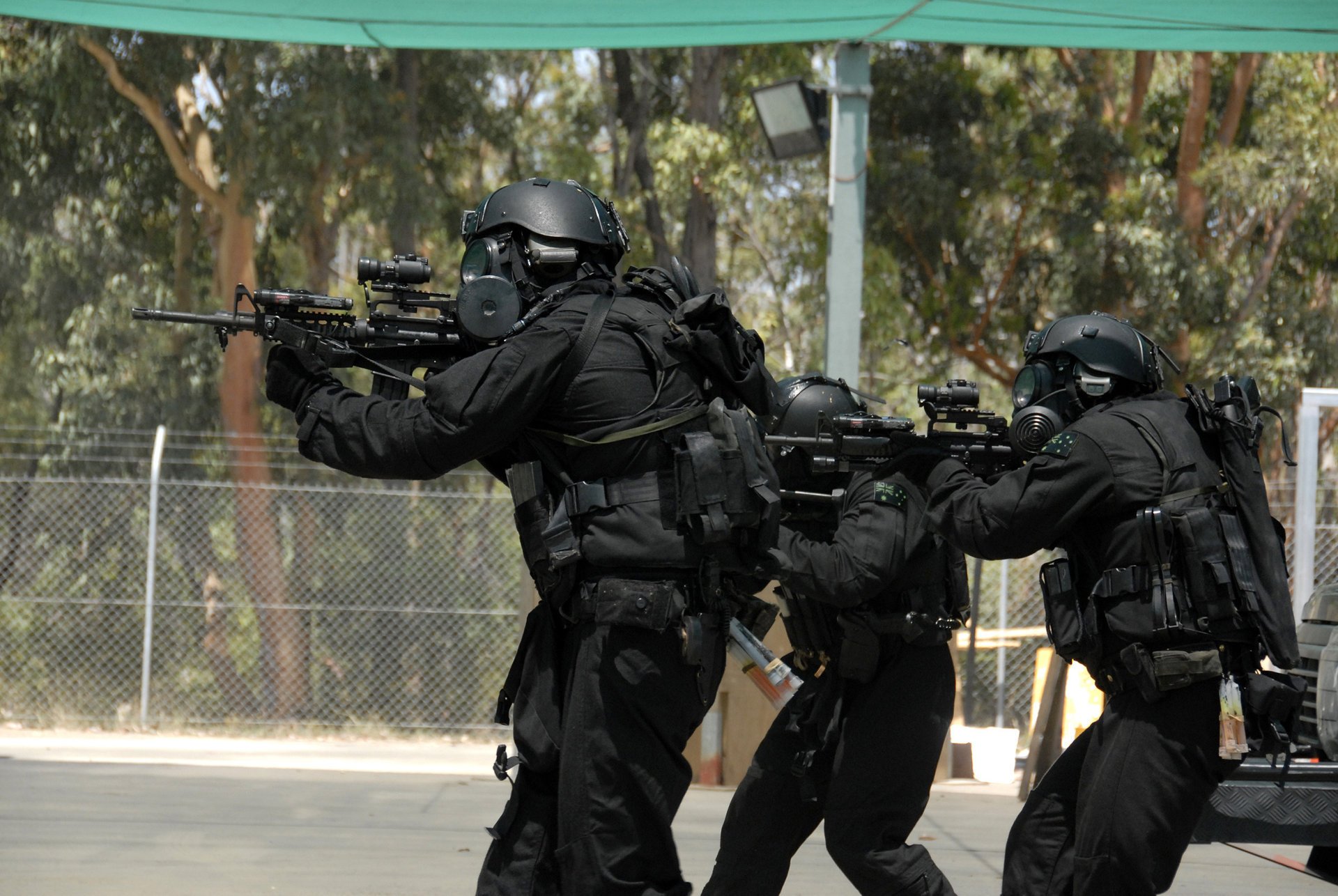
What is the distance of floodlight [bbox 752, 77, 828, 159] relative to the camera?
9.30m

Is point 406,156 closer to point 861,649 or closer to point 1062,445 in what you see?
point 861,649

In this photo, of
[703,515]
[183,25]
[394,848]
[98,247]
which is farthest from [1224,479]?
[98,247]

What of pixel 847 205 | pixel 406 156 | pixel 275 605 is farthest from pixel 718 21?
pixel 406 156

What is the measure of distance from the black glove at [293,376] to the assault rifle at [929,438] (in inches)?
64.8

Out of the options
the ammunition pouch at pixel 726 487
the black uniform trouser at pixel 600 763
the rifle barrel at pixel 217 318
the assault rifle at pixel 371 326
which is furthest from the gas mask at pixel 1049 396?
the rifle barrel at pixel 217 318

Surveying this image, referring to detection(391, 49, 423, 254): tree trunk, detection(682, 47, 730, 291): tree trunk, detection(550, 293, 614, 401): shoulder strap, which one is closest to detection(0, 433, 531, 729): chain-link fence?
detection(391, 49, 423, 254): tree trunk

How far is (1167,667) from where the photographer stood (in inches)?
149

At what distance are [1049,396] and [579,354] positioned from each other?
150cm

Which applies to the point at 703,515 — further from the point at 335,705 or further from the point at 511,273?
the point at 335,705

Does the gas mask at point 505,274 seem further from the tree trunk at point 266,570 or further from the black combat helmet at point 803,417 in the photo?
the tree trunk at point 266,570

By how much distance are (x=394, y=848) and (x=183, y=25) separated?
515 cm

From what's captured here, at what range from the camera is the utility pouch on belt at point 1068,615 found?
3977 millimetres

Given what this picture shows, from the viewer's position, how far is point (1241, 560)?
3861mm

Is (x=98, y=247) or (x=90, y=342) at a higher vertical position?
(x=98, y=247)
